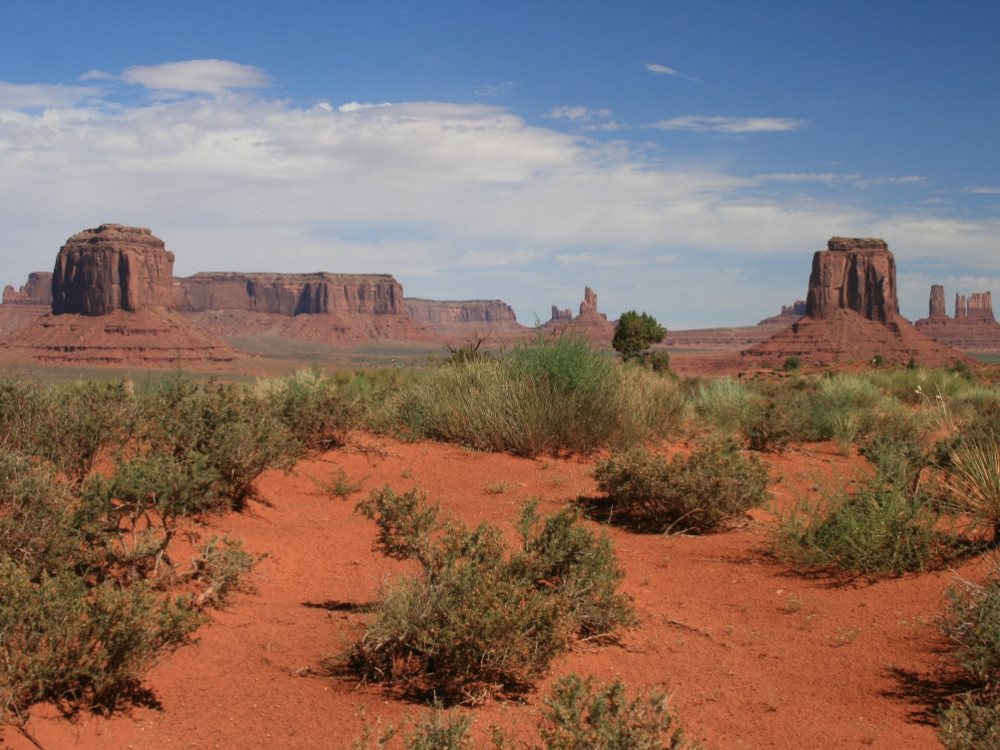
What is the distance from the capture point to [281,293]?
17088cm

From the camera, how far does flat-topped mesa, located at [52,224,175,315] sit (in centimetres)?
10031

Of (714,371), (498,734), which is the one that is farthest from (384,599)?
(714,371)

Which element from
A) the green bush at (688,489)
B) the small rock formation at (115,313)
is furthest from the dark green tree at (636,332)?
the small rock formation at (115,313)

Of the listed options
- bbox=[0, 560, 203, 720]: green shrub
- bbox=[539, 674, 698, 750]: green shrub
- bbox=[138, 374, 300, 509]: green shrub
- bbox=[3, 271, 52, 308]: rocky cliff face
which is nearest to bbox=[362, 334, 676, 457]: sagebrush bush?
bbox=[138, 374, 300, 509]: green shrub

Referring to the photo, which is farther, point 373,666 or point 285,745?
point 373,666

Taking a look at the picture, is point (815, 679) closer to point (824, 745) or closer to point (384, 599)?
point (824, 745)

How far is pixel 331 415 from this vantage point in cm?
1213

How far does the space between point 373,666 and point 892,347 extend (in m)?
97.0

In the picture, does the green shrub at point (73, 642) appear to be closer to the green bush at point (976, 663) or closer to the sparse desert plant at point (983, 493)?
the green bush at point (976, 663)

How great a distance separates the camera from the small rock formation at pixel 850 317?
91.5m

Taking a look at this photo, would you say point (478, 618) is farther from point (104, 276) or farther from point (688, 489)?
point (104, 276)

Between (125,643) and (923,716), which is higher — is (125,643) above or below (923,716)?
above

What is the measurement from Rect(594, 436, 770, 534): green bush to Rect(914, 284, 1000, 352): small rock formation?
152 meters

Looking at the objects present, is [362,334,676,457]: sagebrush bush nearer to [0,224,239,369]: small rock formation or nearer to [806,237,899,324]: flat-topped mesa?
[0,224,239,369]: small rock formation
